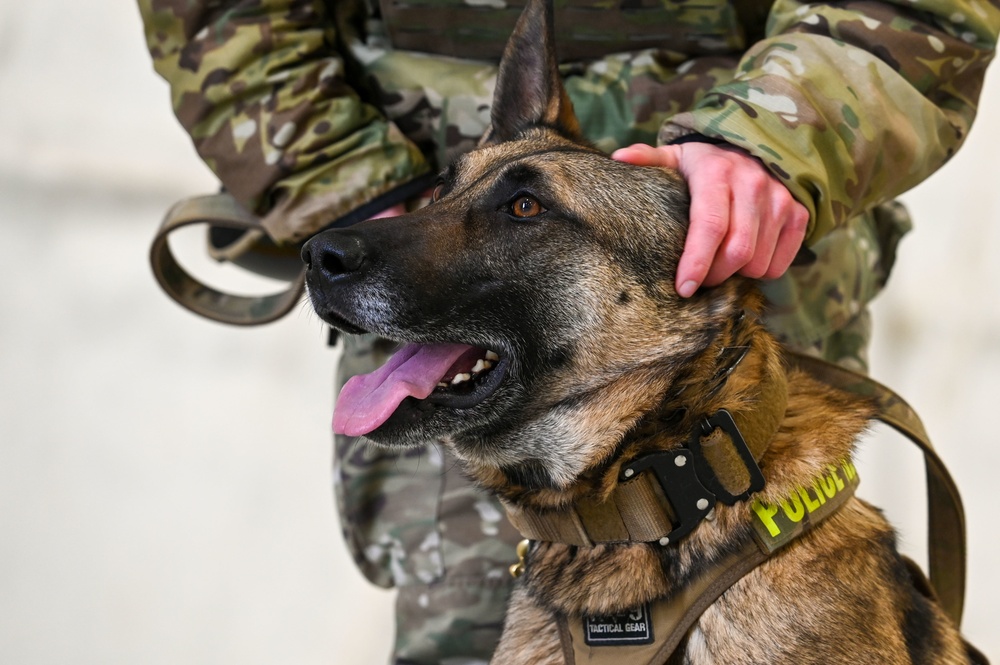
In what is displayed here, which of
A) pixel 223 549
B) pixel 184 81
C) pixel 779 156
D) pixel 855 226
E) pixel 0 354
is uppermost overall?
pixel 779 156

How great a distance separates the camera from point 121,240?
343 centimetres

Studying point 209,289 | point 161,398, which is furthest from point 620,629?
→ point 161,398

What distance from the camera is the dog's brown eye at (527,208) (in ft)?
4.89

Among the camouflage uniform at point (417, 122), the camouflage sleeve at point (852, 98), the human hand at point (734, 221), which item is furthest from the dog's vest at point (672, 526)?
the camouflage uniform at point (417, 122)

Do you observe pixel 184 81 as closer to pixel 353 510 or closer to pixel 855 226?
pixel 353 510

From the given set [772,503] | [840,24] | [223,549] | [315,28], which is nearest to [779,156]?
[840,24]

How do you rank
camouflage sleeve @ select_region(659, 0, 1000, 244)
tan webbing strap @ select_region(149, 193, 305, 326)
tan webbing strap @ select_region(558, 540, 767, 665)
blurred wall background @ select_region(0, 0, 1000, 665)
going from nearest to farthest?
tan webbing strap @ select_region(558, 540, 767, 665), camouflage sleeve @ select_region(659, 0, 1000, 244), tan webbing strap @ select_region(149, 193, 305, 326), blurred wall background @ select_region(0, 0, 1000, 665)

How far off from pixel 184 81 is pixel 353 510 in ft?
3.09

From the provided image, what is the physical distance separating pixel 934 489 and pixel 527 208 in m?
0.98

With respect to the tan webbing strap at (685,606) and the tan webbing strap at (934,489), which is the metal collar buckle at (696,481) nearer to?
the tan webbing strap at (685,606)

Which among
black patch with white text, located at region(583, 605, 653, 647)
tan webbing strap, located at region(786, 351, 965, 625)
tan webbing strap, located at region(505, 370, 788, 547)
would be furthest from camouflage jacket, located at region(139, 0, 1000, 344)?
black patch with white text, located at region(583, 605, 653, 647)

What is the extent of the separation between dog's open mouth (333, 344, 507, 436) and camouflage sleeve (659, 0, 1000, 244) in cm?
49

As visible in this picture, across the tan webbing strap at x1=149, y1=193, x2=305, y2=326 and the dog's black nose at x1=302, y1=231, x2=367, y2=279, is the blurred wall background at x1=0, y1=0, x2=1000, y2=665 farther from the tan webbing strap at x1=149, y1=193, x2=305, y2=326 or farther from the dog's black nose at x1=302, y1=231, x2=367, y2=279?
the dog's black nose at x1=302, y1=231, x2=367, y2=279

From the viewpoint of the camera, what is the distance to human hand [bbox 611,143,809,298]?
1.34 metres
